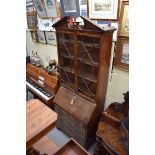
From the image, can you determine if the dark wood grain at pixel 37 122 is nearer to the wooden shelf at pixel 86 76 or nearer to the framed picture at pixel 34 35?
the wooden shelf at pixel 86 76

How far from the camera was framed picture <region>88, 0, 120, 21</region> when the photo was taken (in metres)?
1.75

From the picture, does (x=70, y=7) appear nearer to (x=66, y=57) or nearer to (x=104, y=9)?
(x=104, y=9)

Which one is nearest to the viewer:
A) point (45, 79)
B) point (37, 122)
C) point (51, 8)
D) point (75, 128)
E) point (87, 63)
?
point (37, 122)

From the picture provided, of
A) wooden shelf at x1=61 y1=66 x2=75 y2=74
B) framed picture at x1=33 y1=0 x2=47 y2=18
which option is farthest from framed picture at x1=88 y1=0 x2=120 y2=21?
framed picture at x1=33 y1=0 x2=47 y2=18

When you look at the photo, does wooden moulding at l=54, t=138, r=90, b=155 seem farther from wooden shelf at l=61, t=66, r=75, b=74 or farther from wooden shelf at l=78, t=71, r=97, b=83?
wooden shelf at l=61, t=66, r=75, b=74

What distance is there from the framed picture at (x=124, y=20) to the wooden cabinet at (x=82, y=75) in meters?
0.14

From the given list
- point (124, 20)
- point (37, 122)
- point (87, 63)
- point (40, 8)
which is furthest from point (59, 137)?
point (40, 8)

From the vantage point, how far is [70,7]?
2203 millimetres

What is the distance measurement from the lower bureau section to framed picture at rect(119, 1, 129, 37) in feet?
4.38

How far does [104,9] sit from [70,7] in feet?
1.96
